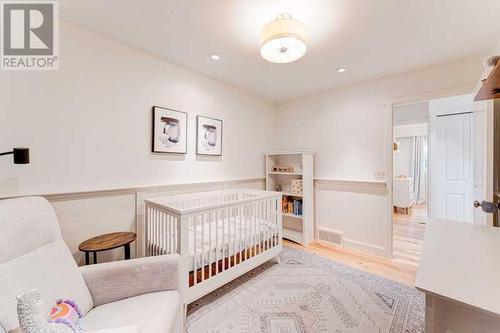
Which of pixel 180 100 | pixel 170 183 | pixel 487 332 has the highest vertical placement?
pixel 180 100

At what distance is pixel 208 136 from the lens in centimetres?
280

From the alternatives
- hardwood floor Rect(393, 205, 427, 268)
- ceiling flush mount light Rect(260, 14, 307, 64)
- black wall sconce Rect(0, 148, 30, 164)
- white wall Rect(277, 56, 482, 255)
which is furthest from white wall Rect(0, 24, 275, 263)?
hardwood floor Rect(393, 205, 427, 268)

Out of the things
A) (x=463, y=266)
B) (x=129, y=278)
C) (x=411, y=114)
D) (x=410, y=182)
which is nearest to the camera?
(x=463, y=266)

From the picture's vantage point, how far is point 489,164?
1503 millimetres

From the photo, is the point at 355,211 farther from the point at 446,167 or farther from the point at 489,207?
the point at 446,167

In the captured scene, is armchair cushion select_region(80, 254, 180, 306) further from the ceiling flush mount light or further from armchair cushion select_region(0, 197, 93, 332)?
the ceiling flush mount light

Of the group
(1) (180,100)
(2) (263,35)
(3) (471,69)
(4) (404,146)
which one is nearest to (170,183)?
(1) (180,100)

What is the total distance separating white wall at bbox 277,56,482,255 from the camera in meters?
2.43

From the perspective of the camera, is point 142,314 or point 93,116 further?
point 93,116

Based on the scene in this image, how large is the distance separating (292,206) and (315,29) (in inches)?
96.5

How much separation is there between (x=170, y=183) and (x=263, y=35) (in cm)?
177

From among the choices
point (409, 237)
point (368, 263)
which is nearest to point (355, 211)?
point (368, 263)

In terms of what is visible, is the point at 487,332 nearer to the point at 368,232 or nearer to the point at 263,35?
the point at 263,35

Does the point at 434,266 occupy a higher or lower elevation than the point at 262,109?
lower
